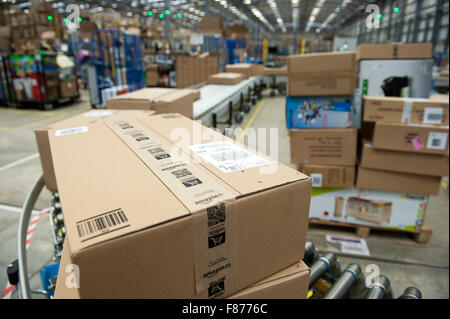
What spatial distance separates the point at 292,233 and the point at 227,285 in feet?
0.76

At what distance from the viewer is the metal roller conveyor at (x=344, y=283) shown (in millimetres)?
1502

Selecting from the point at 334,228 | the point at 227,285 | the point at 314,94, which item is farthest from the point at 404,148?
the point at 227,285

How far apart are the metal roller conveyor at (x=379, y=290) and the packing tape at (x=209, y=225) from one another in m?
1.16

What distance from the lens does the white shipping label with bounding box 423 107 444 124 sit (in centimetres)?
222

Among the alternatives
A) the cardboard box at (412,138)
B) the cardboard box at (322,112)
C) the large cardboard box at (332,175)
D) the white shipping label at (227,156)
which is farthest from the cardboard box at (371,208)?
the white shipping label at (227,156)

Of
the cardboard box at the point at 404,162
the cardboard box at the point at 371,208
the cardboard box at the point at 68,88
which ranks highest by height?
the cardboard box at the point at 68,88

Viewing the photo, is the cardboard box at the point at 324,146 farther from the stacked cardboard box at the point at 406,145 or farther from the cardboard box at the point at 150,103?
the cardboard box at the point at 150,103

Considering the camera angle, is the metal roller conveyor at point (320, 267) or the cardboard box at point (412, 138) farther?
the cardboard box at point (412, 138)

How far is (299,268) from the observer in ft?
2.79

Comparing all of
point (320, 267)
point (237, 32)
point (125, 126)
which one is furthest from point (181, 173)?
point (237, 32)

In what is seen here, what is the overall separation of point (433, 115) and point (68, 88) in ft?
30.5

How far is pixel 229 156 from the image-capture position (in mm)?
946

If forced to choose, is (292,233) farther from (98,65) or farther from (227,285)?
(98,65)

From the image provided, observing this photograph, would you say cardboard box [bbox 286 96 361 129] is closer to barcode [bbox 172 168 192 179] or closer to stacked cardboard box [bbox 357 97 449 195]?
stacked cardboard box [bbox 357 97 449 195]
